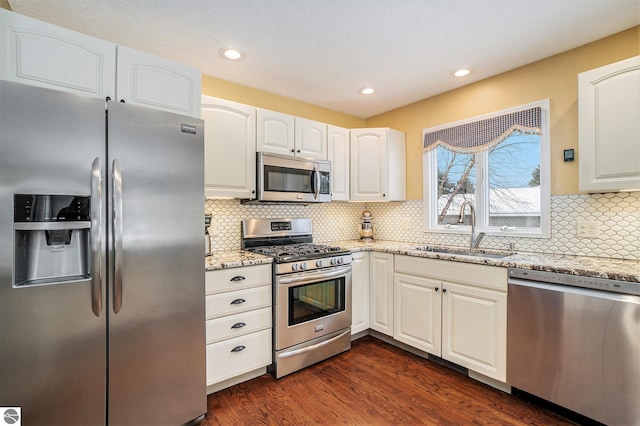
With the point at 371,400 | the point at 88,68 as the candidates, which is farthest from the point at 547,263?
the point at 88,68

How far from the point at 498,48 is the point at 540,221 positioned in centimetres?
140

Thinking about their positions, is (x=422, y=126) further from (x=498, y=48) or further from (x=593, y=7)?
(x=593, y=7)

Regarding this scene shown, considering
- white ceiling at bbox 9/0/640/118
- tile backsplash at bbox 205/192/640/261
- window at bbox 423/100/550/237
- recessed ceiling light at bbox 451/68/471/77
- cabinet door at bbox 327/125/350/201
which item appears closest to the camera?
white ceiling at bbox 9/0/640/118

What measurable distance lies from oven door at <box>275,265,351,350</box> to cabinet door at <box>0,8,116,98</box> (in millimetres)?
1672

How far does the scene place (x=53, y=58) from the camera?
142 cm

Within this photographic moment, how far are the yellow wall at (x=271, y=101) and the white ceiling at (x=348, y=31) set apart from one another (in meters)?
0.10

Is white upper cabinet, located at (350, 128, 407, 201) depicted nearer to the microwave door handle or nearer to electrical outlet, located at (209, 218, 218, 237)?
the microwave door handle

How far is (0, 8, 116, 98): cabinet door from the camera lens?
1324mm

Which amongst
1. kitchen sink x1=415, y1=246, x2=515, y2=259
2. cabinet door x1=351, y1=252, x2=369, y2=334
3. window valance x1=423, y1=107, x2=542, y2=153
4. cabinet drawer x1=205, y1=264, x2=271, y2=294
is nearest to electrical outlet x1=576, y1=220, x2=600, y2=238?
kitchen sink x1=415, y1=246, x2=515, y2=259

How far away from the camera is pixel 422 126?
10.4ft

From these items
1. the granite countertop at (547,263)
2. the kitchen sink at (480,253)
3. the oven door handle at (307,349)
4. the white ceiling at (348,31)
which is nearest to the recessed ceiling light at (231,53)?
the white ceiling at (348,31)

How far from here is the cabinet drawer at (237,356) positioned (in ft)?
6.42

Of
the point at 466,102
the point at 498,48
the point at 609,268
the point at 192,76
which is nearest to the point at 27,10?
the point at 192,76

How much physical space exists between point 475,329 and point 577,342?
582 mm
